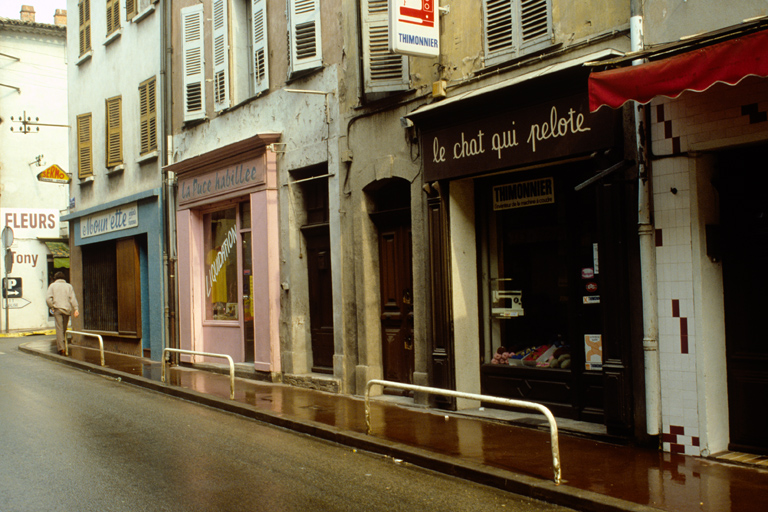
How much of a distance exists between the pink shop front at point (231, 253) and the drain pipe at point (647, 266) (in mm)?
7475

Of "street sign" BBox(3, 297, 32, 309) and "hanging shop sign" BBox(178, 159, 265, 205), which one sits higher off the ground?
"hanging shop sign" BBox(178, 159, 265, 205)

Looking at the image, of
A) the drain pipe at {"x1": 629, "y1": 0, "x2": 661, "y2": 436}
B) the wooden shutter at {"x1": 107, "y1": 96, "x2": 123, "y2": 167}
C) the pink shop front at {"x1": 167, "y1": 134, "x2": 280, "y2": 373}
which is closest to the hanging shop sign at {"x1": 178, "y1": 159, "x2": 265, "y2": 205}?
the pink shop front at {"x1": 167, "y1": 134, "x2": 280, "y2": 373}

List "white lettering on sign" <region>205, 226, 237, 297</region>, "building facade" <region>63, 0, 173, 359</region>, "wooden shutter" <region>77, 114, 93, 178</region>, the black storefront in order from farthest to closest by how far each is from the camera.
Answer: "wooden shutter" <region>77, 114, 93, 178</region>, "building facade" <region>63, 0, 173, 359</region>, "white lettering on sign" <region>205, 226, 237, 297</region>, the black storefront

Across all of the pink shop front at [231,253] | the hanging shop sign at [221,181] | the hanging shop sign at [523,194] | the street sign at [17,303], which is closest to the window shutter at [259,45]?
the pink shop front at [231,253]

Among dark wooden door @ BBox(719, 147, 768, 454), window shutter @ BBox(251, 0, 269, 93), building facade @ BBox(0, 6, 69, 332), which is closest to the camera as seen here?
dark wooden door @ BBox(719, 147, 768, 454)

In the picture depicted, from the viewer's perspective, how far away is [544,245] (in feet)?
31.8

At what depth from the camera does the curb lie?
5.71m

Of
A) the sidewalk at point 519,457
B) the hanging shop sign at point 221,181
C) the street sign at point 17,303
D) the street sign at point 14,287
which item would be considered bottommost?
the sidewalk at point 519,457

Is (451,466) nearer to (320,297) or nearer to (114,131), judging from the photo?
(320,297)

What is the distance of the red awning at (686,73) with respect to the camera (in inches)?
226

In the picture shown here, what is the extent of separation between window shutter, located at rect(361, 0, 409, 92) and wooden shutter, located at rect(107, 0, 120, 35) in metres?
11.3

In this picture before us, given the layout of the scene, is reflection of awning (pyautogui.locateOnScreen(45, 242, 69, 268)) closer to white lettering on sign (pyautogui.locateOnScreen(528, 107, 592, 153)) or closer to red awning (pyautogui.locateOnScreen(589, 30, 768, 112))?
white lettering on sign (pyautogui.locateOnScreen(528, 107, 592, 153))

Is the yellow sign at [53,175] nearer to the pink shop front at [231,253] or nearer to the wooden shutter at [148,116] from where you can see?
the wooden shutter at [148,116]

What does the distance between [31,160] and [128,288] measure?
17156 millimetres
